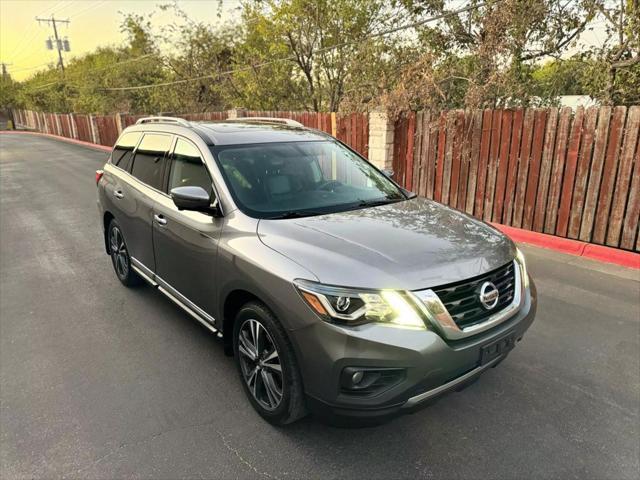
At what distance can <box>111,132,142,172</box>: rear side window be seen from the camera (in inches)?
185

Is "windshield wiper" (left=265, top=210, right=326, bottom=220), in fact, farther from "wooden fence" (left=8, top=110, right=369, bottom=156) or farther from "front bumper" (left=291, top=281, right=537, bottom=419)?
→ "wooden fence" (left=8, top=110, right=369, bottom=156)

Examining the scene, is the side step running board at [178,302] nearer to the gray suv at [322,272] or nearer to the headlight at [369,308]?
the gray suv at [322,272]

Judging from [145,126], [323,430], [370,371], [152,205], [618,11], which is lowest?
[323,430]

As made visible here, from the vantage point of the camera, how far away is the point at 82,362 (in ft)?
11.5

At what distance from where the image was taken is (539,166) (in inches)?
263

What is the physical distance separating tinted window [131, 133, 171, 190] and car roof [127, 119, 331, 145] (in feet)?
0.37

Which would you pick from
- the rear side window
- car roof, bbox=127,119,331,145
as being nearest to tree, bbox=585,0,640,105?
car roof, bbox=127,119,331,145

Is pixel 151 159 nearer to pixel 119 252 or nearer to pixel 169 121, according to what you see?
pixel 169 121

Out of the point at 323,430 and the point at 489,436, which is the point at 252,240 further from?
the point at 489,436

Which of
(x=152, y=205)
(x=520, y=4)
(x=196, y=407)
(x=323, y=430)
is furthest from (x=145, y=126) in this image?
(x=520, y=4)

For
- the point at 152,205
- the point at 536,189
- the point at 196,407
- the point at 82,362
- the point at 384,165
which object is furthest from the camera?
the point at 384,165

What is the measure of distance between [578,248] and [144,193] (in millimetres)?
5678

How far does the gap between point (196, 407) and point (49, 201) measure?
958cm

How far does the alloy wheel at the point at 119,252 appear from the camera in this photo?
4859 mm
